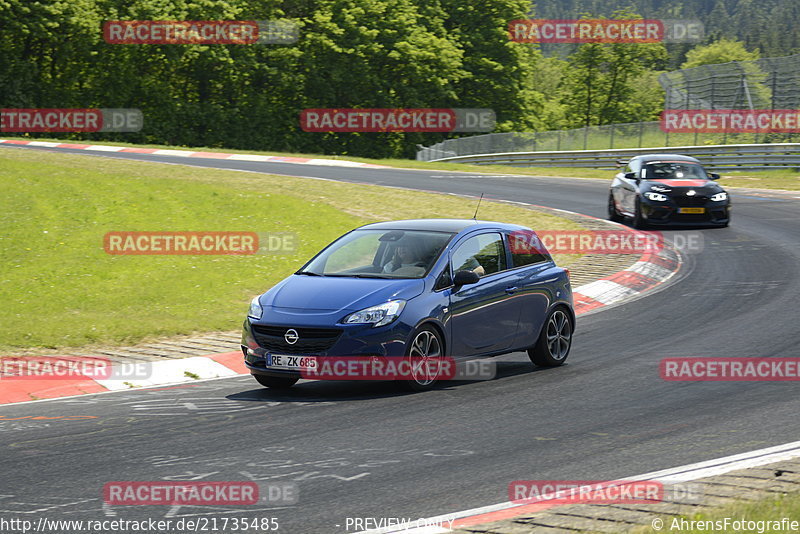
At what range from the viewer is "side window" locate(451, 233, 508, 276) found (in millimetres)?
10242

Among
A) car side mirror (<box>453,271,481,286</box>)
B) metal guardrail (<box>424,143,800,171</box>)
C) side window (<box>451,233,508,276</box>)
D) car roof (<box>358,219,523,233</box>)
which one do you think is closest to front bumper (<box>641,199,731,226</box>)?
car roof (<box>358,219,523,233</box>)

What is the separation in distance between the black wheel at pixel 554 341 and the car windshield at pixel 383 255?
159 centimetres

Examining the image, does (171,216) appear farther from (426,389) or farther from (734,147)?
(734,147)

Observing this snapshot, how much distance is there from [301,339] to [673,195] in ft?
51.5

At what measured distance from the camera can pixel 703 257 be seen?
19781 millimetres

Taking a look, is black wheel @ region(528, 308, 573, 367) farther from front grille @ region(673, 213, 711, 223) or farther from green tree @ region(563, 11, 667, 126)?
green tree @ region(563, 11, 667, 126)

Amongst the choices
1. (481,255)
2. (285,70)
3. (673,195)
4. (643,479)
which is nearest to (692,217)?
(673,195)

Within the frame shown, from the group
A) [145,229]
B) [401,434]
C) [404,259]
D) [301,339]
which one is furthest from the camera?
[145,229]

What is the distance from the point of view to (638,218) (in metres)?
23.5

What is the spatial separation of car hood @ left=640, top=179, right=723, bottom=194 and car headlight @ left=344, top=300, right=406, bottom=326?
15240 millimetres

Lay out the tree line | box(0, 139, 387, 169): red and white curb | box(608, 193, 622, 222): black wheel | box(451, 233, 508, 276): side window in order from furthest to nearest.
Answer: the tree line
box(0, 139, 387, 169): red and white curb
box(608, 193, 622, 222): black wheel
box(451, 233, 508, 276): side window

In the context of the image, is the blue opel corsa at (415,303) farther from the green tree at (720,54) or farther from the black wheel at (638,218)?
the green tree at (720,54)

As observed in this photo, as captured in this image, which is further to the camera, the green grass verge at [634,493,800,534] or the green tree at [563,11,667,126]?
the green tree at [563,11,667,126]

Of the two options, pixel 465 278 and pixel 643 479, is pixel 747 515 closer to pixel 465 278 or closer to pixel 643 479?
pixel 643 479
